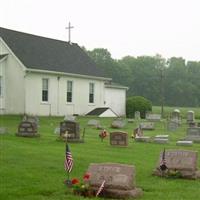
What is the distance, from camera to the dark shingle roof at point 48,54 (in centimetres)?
3853

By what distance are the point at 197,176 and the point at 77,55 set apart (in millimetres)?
35159

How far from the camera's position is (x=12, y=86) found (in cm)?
3734

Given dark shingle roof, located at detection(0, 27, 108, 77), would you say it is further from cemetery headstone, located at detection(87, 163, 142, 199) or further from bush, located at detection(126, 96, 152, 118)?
cemetery headstone, located at detection(87, 163, 142, 199)

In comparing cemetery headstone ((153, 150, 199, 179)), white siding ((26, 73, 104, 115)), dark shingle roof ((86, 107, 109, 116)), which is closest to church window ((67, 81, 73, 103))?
white siding ((26, 73, 104, 115))

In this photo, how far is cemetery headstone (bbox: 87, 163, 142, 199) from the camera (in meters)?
9.89

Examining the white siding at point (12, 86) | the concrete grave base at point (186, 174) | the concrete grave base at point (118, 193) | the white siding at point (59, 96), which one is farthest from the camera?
the white siding at point (59, 96)

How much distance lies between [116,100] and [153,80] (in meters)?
67.9

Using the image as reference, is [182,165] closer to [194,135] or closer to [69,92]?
[194,135]

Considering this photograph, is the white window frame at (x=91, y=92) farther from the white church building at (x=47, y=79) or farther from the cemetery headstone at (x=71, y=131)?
the cemetery headstone at (x=71, y=131)

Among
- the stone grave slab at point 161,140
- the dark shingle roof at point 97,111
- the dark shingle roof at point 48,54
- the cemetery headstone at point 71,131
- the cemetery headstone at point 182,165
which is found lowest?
the cemetery headstone at point 182,165

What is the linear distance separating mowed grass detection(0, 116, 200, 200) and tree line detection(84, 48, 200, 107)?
9016cm

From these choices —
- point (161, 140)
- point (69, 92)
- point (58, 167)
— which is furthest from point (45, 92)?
point (58, 167)

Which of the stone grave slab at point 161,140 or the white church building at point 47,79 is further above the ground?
the white church building at point 47,79

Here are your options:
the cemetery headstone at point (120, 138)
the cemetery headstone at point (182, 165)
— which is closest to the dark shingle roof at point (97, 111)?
the cemetery headstone at point (120, 138)
